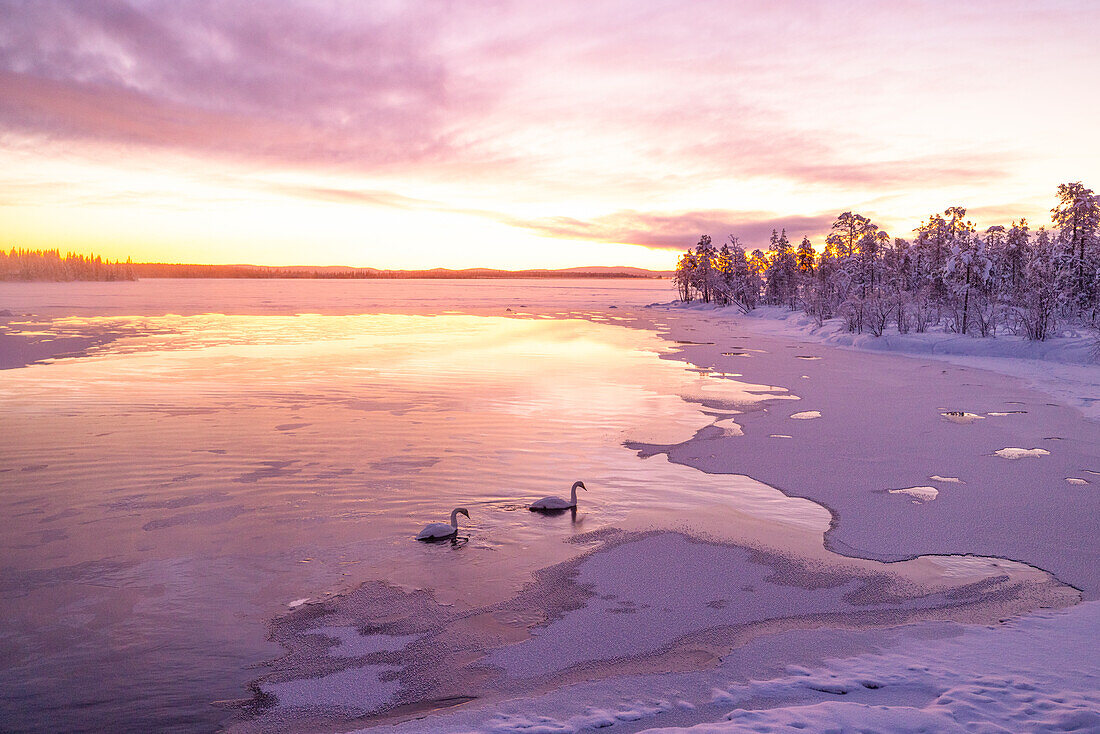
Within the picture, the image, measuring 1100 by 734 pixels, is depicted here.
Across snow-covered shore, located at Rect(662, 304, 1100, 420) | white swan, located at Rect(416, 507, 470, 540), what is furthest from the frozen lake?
snow-covered shore, located at Rect(662, 304, 1100, 420)

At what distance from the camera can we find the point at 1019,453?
1070cm

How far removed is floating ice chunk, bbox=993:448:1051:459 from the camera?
1051cm

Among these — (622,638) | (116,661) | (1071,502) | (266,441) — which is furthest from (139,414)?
(1071,502)

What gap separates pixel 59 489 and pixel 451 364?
554 inches

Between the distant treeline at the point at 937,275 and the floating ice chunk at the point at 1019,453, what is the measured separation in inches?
714

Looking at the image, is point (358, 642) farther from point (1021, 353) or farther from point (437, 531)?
point (1021, 353)

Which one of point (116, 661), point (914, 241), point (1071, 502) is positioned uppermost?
point (914, 241)

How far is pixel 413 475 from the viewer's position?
9953mm

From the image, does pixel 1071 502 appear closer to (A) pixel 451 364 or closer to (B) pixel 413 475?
(B) pixel 413 475

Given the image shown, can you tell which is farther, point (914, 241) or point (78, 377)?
point (914, 241)

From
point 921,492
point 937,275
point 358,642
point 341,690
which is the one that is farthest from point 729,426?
point 937,275

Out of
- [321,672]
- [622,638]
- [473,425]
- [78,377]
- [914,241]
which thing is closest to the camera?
[321,672]

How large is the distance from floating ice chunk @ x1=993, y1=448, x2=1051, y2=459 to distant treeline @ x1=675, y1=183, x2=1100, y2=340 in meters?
18.1

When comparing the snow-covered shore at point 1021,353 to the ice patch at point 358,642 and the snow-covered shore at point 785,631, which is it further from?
the ice patch at point 358,642
